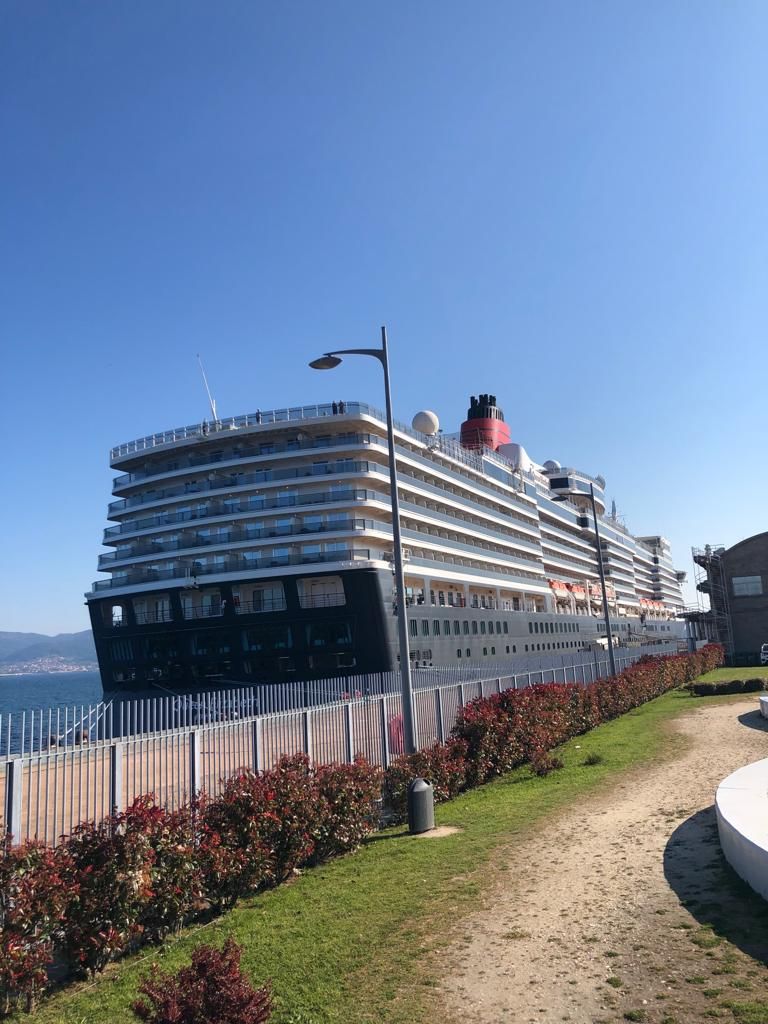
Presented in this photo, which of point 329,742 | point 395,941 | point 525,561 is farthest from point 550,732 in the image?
point 525,561

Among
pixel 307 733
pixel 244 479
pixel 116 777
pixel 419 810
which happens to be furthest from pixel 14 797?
pixel 244 479

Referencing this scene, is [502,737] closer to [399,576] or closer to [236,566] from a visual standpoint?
[399,576]

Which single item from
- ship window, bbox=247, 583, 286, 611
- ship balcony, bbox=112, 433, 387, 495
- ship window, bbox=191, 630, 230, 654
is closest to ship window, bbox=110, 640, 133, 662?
ship window, bbox=191, 630, 230, 654

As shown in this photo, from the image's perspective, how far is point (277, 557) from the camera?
117 feet

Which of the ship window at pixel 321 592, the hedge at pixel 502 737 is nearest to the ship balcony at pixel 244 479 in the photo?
the ship window at pixel 321 592

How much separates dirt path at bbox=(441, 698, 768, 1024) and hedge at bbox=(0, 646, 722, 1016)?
2.76 m

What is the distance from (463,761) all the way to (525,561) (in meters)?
45.2

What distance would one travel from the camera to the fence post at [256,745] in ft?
35.9

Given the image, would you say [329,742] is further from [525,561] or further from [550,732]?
[525,561]

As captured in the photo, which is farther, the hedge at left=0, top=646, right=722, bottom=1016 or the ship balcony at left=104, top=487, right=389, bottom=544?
the ship balcony at left=104, top=487, right=389, bottom=544

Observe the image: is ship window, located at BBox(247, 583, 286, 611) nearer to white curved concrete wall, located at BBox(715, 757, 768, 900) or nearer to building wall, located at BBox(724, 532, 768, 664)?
white curved concrete wall, located at BBox(715, 757, 768, 900)

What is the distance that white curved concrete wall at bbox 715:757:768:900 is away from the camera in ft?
24.0

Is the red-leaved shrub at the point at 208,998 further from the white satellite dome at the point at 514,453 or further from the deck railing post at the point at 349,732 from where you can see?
the white satellite dome at the point at 514,453

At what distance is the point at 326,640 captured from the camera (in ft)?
115
